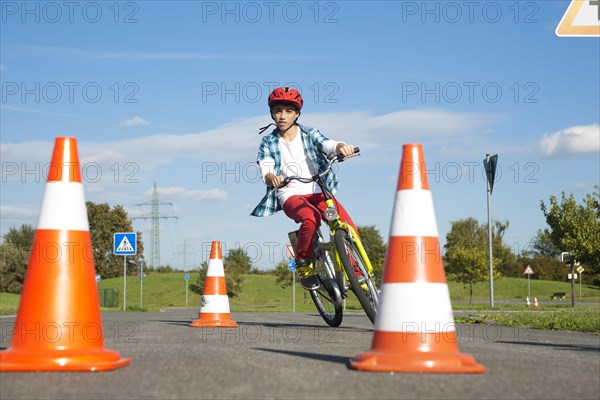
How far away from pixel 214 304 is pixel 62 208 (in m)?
5.64

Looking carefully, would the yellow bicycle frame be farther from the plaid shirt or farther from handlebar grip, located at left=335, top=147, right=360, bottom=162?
the plaid shirt

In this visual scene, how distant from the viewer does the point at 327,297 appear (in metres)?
8.98

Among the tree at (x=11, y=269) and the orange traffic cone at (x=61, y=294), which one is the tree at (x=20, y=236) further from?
the orange traffic cone at (x=61, y=294)

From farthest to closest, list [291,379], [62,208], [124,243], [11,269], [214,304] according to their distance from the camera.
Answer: [11,269], [124,243], [214,304], [62,208], [291,379]

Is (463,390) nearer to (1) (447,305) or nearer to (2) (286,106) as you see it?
(1) (447,305)

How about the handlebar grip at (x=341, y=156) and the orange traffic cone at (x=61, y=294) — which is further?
the handlebar grip at (x=341, y=156)

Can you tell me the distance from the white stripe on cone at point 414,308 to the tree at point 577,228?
136 ft

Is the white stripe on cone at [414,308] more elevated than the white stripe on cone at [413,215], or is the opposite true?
the white stripe on cone at [413,215]

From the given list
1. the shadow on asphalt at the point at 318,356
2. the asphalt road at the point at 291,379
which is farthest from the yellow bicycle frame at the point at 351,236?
the shadow on asphalt at the point at 318,356

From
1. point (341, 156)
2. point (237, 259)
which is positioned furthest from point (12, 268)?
point (341, 156)

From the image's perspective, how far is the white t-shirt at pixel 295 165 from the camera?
337 inches

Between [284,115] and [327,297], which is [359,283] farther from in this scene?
[284,115]

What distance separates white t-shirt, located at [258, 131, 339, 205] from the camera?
8.55 meters

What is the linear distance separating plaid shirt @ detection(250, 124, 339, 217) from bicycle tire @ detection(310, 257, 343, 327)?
2.61ft
